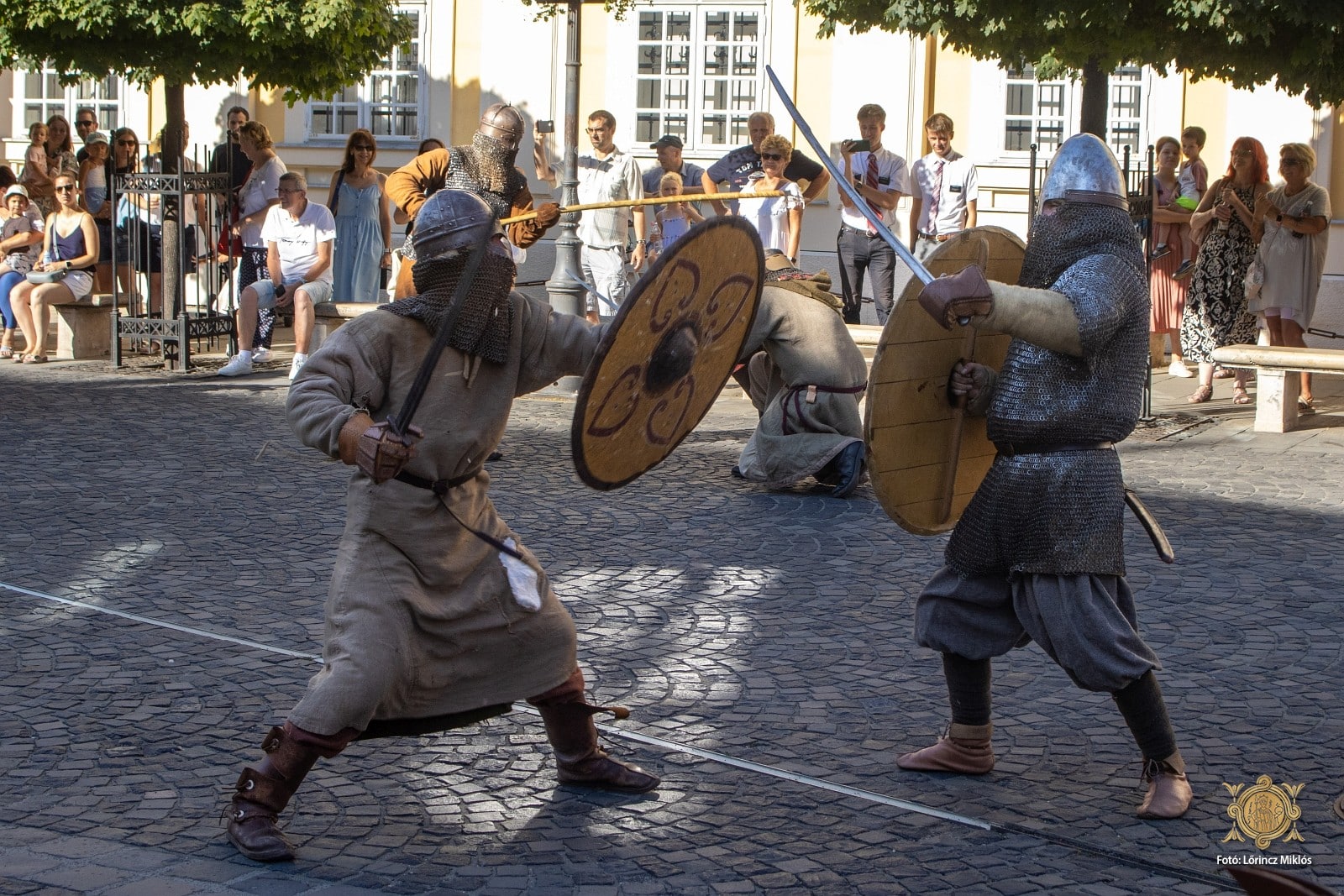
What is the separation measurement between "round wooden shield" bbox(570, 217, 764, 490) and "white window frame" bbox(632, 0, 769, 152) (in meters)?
13.1

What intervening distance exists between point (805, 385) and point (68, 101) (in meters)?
13.9

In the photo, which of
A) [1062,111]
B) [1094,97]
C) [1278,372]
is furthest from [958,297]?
[1062,111]

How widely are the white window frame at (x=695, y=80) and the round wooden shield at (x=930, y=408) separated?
12.9 meters

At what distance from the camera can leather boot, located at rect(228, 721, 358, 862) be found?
3.62 m

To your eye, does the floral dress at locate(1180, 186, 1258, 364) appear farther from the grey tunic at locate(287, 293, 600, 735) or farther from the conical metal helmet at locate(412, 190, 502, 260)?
the conical metal helmet at locate(412, 190, 502, 260)

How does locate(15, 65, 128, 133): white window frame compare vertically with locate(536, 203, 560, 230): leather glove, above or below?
above

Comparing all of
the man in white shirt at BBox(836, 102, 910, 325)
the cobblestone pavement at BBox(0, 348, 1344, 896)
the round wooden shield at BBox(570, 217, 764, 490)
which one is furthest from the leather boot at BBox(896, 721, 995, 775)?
the man in white shirt at BBox(836, 102, 910, 325)

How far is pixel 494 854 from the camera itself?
12.2 ft

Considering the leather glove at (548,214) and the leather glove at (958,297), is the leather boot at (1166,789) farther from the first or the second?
the leather glove at (548,214)

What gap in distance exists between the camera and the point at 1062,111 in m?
16.0

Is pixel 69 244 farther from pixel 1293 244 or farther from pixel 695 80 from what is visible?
pixel 1293 244

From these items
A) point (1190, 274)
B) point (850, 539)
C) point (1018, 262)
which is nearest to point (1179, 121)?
point (1190, 274)

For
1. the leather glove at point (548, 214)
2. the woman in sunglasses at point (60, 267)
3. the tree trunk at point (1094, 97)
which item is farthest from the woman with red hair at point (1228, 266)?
the woman in sunglasses at point (60, 267)

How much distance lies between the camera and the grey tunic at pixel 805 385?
7.70m
